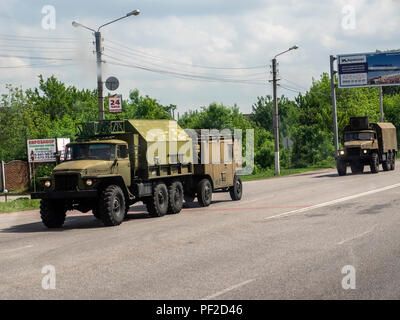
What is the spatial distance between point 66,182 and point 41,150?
79.5 feet

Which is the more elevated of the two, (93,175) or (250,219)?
(93,175)

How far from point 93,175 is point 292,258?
7.27 meters

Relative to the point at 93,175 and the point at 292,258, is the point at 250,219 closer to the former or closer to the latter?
the point at 93,175

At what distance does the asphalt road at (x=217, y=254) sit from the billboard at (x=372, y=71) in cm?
3016

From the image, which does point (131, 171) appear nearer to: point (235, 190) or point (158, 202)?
point (158, 202)

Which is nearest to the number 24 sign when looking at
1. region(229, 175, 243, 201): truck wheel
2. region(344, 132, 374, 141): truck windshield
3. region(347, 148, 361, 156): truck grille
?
region(229, 175, 243, 201): truck wheel

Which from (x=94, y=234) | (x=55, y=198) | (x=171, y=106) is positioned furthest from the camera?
(x=171, y=106)

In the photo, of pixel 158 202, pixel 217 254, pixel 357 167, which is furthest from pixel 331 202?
pixel 357 167

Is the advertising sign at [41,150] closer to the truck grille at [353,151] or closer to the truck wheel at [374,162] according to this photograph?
the truck grille at [353,151]

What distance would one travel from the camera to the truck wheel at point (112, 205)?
15.6 metres

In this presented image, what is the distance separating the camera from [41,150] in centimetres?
3909

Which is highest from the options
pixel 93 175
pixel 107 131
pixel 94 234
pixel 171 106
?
pixel 171 106
